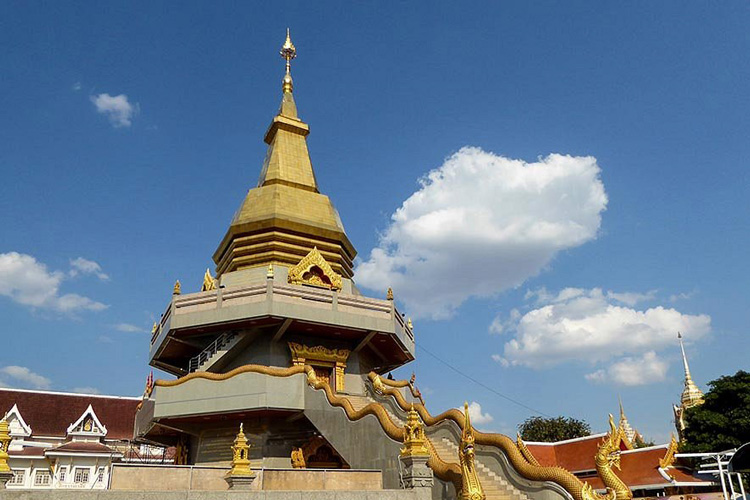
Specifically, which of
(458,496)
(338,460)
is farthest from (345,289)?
(458,496)

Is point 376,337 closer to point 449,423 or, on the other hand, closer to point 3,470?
point 449,423

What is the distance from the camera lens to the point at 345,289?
2891cm

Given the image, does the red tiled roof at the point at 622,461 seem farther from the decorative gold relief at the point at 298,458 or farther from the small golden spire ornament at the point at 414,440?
the small golden spire ornament at the point at 414,440

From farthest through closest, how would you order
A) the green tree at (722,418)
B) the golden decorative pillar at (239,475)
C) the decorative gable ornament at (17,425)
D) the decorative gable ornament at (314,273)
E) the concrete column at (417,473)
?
the decorative gable ornament at (17,425) → the green tree at (722,418) → the decorative gable ornament at (314,273) → the golden decorative pillar at (239,475) → the concrete column at (417,473)

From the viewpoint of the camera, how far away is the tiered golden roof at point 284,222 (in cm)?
2888

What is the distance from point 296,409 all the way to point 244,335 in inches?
175

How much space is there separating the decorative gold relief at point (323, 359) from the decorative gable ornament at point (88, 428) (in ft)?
84.8

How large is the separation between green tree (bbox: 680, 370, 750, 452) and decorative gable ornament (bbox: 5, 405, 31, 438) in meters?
44.1

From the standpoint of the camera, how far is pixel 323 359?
84.4ft

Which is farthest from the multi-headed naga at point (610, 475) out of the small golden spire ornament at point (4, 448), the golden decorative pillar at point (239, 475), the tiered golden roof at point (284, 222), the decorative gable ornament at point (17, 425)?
the decorative gable ornament at point (17, 425)

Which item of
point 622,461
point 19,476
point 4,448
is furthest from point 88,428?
point 622,461

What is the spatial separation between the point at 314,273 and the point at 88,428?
2652 centimetres

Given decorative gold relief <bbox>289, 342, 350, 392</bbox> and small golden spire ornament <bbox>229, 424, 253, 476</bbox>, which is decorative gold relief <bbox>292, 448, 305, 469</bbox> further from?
small golden spire ornament <bbox>229, 424, 253, 476</bbox>

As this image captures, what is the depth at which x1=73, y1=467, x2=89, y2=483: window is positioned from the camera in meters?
39.4
